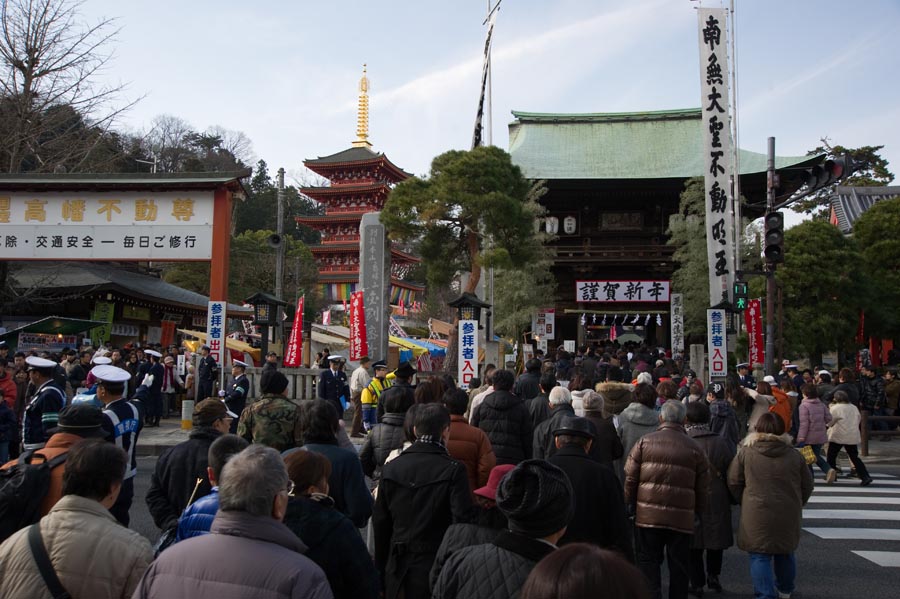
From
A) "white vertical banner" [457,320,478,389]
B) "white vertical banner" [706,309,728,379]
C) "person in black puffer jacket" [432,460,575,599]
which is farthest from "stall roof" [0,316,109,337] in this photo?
"person in black puffer jacket" [432,460,575,599]

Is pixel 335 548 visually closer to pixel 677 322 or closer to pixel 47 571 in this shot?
pixel 47 571

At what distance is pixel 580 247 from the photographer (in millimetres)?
30172

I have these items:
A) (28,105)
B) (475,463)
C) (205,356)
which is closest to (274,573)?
(475,463)

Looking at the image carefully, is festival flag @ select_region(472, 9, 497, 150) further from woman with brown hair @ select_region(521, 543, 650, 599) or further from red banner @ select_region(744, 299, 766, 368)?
woman with brown hair @ select_region(521, 543, 650, 599)

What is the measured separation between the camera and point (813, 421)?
1037 centimetres

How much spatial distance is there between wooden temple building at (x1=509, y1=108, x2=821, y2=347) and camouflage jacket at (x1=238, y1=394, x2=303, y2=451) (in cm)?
2543

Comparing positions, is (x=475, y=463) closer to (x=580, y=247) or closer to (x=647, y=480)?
(x=647, y=480)

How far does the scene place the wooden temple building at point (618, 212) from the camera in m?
29.3

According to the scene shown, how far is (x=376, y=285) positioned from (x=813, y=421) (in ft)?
33.8

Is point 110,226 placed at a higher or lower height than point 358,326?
higher

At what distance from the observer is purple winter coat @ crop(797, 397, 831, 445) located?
1035 cm

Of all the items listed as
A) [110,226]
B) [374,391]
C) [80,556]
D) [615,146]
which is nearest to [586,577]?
[80,556]

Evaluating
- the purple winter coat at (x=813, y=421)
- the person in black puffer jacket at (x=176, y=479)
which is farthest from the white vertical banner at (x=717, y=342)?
the person in black puffer jacket at (x=176, y=479)

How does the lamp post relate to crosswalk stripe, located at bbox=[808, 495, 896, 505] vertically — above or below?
above
